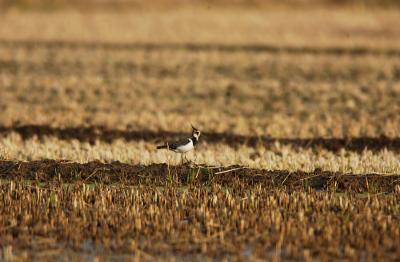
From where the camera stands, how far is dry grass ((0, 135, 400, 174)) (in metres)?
13.3

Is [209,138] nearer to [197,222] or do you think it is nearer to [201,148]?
[201,148]

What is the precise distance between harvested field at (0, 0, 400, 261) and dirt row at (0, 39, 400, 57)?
0.10 metres

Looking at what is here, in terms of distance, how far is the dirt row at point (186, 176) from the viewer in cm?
1177

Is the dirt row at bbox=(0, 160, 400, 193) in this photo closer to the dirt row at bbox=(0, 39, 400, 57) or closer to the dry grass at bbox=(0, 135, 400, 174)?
the dry grass at bbox=(0, 135, 400, 174)

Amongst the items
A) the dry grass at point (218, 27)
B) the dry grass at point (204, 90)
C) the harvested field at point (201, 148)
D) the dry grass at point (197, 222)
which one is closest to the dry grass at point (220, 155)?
the harvested field at point (201, 148)

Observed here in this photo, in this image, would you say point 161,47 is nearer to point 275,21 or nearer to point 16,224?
point 275,21

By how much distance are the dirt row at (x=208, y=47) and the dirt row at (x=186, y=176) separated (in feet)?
73.1

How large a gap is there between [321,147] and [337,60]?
1595 centimetres

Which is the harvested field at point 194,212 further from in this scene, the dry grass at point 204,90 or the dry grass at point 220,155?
the dry grass at point 204,90

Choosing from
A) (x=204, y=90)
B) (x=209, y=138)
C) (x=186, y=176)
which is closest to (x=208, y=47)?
(x=204, y=90)

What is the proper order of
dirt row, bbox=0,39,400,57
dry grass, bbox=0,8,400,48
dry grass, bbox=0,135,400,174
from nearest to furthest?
1. dry grass, bbox=0,135,400,174
2. dirt row, bbox=0,39,400,57
3. dry grass, bbox=0,8,400,48

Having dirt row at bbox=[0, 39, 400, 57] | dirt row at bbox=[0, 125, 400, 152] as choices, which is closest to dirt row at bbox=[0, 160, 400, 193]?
dirt row at bbox=[0, 125, 400, 152]

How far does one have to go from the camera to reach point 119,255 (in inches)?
336

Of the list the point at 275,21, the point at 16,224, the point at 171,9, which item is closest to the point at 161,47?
the point at 275,21
